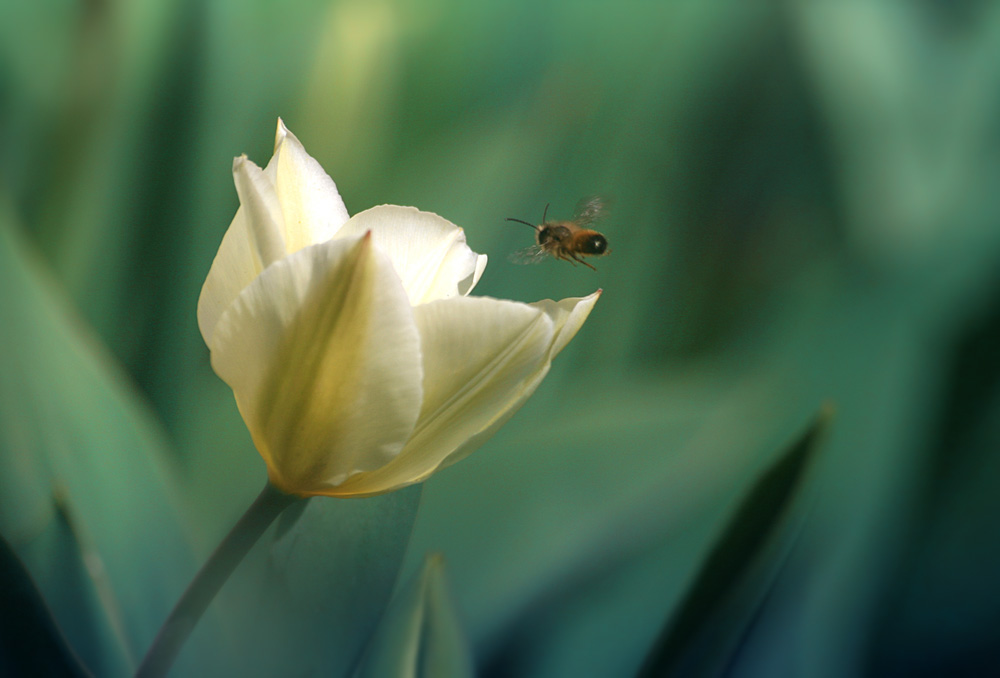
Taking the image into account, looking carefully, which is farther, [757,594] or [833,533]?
[833,533]

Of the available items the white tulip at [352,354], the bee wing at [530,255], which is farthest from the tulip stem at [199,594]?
the bee wing at [530,255]

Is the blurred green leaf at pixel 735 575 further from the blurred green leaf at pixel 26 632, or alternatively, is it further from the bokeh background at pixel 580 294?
the blurred green leaf at pixel 26 632

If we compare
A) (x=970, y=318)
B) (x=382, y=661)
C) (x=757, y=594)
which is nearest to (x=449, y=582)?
(x=382, y=661)

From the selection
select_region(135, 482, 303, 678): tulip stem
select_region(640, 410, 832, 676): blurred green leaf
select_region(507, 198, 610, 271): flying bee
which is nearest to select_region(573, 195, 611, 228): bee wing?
select_region(507, 198, 610, 271): flying bee

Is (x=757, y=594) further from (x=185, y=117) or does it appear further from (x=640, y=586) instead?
(x=185, y=117)

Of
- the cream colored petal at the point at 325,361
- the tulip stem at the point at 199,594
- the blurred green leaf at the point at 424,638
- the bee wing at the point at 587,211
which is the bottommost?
the blurred green leaf at the point at 424,638
